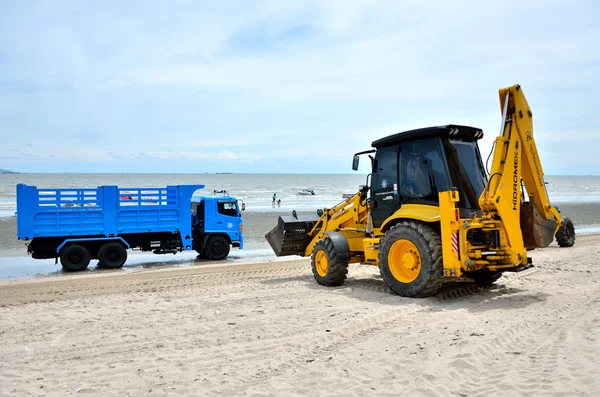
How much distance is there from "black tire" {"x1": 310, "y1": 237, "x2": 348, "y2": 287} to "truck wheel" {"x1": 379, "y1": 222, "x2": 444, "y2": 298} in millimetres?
1126

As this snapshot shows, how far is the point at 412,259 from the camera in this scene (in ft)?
25.4

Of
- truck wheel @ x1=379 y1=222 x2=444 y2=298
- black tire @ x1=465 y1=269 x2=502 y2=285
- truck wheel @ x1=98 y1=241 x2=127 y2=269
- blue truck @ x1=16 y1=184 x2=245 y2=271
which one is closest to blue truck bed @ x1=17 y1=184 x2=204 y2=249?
blue truck @ x1=16 y1=184 x2=245 y2=271

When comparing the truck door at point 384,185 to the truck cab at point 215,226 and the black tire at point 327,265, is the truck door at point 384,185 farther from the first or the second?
the truck cab at point 215,226

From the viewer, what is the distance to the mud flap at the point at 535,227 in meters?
7.50

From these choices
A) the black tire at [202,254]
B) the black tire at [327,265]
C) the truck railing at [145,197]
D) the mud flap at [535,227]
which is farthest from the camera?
the black tire at [202,254]

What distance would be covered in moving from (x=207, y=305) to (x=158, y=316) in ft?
2.90

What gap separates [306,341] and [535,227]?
4.06m

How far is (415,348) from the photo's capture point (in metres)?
5.36

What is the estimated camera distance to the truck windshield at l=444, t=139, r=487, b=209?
787cm

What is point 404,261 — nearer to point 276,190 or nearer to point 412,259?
point 412,259

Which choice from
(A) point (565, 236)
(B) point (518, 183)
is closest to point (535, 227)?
(B) point (518, 183)

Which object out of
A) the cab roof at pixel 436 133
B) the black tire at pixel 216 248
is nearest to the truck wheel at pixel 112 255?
the black tire at pixel 216 248

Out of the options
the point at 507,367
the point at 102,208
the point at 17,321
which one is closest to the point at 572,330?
the point at 507,367

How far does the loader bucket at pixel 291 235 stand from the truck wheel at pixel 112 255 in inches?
235
